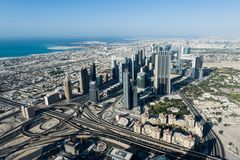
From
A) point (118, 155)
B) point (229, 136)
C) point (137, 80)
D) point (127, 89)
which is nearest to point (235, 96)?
point (229, 136)

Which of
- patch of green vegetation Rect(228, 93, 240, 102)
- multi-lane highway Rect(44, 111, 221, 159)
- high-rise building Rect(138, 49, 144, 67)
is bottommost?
multi-lane highway Rect(44, 111, 221, 159)

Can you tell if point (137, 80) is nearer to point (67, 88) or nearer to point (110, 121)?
point (67, 88)

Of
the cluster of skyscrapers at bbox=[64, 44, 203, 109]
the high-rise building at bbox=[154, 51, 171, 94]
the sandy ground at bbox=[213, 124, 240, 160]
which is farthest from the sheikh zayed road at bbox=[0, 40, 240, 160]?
the sandy ground at bbox=[213, 124, 240, 160]

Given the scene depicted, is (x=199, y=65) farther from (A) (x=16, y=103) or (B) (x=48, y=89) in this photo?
(A) (x=16, y=103)

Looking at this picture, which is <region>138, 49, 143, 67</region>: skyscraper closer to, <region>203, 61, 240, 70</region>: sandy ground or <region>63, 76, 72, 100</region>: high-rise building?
<region>63, 76, 72, 100</region>: high-rise building

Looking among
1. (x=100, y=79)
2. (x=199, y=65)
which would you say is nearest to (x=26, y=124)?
(x=100, y=79)

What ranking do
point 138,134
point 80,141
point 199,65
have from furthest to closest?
1. point 199,65
2. point 138,134
3. point 80,141
